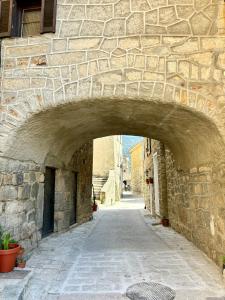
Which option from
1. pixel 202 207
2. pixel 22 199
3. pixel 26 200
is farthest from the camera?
pixel 202 207

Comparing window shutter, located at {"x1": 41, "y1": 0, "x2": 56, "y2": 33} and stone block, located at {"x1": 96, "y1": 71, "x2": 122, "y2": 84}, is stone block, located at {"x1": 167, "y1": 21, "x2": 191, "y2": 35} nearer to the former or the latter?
stone block, located at {"x1": 96, "y1": 71, "x2": 122, "y2": 84}

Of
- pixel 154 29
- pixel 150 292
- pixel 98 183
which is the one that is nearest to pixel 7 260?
pixel 150 292

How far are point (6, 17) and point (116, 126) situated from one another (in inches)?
109

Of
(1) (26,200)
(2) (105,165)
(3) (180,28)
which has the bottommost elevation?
(1) (26,200)

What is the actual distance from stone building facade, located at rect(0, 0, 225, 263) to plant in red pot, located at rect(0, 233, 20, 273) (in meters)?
0.33

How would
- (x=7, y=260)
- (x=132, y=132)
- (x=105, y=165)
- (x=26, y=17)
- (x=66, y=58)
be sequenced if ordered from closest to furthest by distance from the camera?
(x=7, y=260), (x=66, y=58), (x=26, y=17), (x=132, y=132), (x=105, y=165)

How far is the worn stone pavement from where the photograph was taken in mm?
2943

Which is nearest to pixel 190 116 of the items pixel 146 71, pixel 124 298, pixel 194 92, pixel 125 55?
pixel 194 92

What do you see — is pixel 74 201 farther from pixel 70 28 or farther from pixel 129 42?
pixel 129 42

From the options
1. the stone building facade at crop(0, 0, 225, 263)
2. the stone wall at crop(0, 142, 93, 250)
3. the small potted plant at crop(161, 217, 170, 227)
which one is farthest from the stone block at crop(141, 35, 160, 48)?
the small potted plant at crop(161, 217, 170, 227)

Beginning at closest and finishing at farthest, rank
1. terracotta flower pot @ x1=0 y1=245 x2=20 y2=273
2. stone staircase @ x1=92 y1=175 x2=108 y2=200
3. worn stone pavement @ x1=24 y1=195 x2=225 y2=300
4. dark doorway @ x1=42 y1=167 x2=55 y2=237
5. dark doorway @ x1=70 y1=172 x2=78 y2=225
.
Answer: worn stone pavement @ x1=24 y1=195 x2=225 y2=300 → terracotta flower pot @ x1=0 y1=245 x2=20 y2=273 → dark doorway @ x1=42 y1=167 x2=55 y2=237 → dark doorway @ x1=70 y1=172 x2=78 y2=225 → stone staircase @ x1=92 y1=175 x2=108 y2=200

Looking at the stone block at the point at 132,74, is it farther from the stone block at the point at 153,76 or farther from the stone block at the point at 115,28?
the stone block at the point at 115,28

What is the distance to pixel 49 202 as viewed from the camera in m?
5.86

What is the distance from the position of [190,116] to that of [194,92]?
1.15 ft
